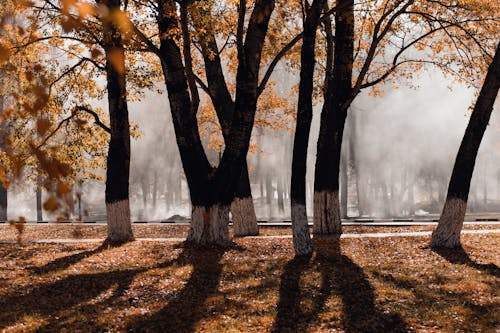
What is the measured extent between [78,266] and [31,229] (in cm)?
1394

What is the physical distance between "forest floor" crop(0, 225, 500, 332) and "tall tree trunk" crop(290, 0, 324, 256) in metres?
0.68

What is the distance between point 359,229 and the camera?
20.2 m

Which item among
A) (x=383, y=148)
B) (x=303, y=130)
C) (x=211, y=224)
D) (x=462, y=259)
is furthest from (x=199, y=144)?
(x=383, y=148)

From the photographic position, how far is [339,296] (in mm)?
10195

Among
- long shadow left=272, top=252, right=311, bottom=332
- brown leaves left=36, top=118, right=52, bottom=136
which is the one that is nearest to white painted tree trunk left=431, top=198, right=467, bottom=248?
long shadow left=272, top=252, right=311, bottom=332

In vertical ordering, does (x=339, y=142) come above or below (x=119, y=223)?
above

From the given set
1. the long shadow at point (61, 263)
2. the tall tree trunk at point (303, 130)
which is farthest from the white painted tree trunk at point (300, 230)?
the long shadow at point (61, 263)

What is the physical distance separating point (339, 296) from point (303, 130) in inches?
177

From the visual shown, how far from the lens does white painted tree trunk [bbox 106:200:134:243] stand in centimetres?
1744

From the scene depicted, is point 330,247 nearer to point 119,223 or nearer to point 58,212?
point 119,223

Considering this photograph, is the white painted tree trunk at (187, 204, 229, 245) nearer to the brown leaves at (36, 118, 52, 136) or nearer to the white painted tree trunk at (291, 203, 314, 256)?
the white painted tree trunk at (291, 203, 314, 256)

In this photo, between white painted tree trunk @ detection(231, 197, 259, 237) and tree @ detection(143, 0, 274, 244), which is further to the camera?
white painted tree trunk @ detection(231, 197, 259, 237)

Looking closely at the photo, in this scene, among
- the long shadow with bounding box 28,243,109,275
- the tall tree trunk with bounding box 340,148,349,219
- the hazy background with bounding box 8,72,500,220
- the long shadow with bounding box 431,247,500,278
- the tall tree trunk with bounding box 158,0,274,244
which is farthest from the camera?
the hazy background with bounding box 8,72,500,220

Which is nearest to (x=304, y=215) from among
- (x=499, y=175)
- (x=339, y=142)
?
(x=339, y=142)
